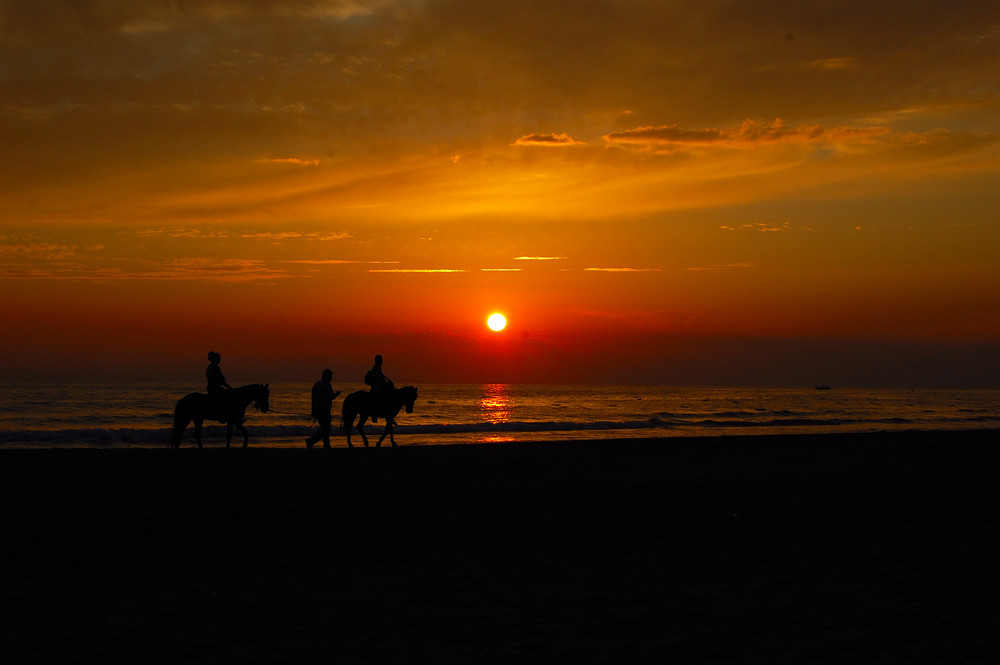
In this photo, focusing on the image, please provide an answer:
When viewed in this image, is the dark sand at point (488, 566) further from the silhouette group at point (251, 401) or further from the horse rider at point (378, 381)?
the horse rider at point (378, 381)

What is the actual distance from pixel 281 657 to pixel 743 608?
3.67 m

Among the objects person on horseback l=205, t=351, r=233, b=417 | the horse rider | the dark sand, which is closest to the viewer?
the dark sand

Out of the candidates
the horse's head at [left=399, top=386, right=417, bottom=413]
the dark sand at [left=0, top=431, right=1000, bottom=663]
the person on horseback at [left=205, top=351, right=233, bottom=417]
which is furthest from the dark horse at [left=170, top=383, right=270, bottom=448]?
the horse's head at [left=399, top=386, right=417, bottom=413]

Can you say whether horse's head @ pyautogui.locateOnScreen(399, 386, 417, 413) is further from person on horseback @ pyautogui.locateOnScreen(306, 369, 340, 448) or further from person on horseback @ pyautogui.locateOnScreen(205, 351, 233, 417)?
person on horseback @ pyautogui.locateOnScreen(205, 351, 233, 417)

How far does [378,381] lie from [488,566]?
14932 mm

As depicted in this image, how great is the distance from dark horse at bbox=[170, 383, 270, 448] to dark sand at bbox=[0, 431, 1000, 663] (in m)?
3.65

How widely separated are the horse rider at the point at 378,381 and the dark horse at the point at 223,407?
284 cm

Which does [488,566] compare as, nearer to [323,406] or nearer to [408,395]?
[323,406]

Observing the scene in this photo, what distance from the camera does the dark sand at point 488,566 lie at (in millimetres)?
5840

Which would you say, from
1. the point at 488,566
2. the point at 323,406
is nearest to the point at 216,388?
the point at 323,406

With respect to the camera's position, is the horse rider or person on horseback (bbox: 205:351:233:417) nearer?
person on horseback (bbox: 205:351:233:417)

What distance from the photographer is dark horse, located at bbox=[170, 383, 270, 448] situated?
68.8ft

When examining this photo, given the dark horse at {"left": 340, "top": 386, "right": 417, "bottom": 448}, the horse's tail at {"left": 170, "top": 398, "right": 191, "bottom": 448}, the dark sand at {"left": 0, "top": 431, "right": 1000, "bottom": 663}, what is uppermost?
the dark horse at {"left": 340, "top": 386, "right": 417, "bottom": 448}

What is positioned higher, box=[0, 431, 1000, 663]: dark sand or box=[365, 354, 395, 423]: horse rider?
box=[365, 354, 395, 423]: horse rider
